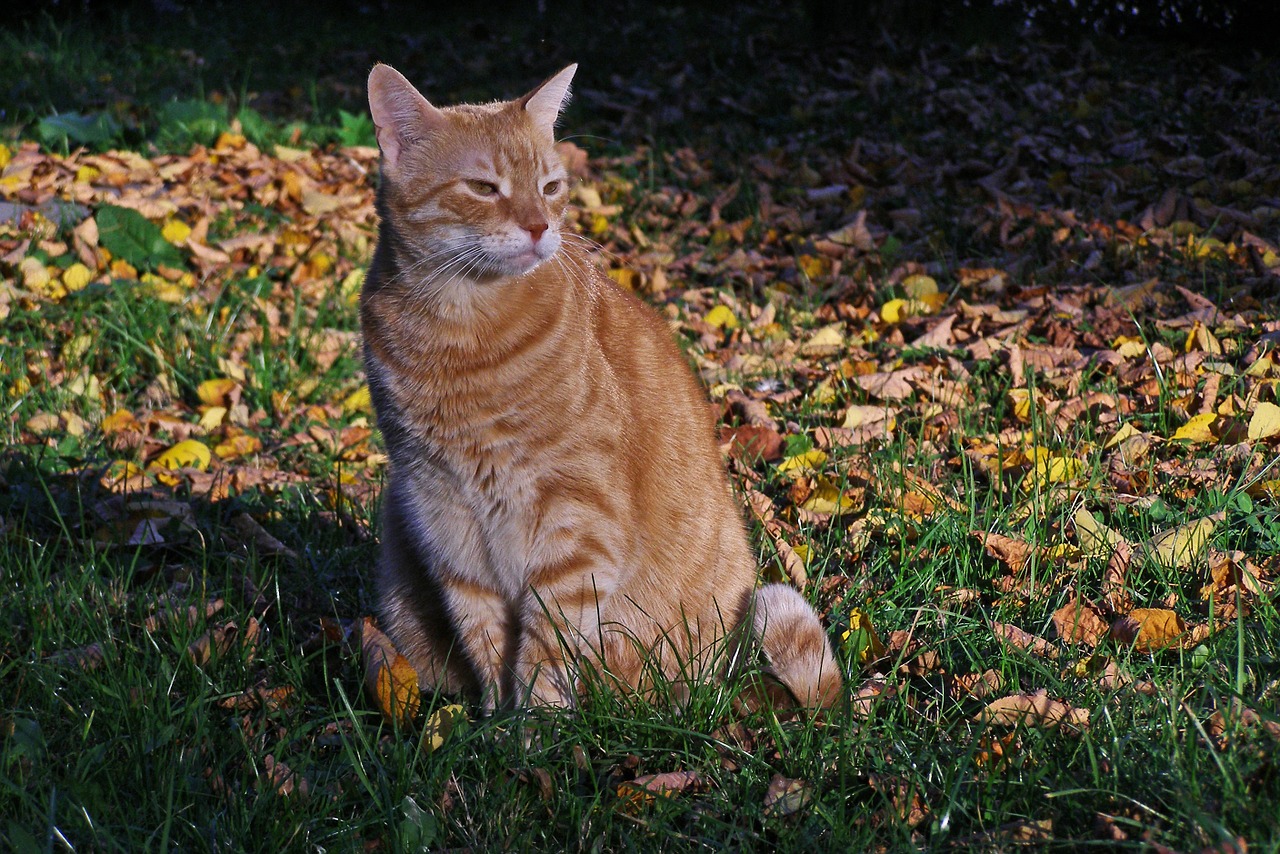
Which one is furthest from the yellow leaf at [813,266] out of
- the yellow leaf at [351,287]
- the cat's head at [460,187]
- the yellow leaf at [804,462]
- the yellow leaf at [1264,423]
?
the cat's head at [460,187]

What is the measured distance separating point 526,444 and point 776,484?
128 centimetres

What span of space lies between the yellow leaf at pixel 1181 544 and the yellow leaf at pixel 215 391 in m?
3.34

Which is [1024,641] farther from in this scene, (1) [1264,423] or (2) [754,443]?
(2) [754,443]

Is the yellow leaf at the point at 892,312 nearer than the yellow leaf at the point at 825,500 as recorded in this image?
No

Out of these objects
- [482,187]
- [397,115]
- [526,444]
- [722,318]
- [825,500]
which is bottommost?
[825,500]

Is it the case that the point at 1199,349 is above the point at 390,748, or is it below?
above

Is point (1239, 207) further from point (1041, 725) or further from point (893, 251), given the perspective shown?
point (1041, 725)

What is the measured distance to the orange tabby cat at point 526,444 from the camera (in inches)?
104

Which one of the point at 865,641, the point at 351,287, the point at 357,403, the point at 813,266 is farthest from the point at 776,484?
the point at 351,287

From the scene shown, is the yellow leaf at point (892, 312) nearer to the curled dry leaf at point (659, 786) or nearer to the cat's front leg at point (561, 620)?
the cat's front leg at point (561, 620)

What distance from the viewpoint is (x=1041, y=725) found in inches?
86.7

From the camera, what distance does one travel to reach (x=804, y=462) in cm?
367

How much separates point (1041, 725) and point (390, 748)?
133cm

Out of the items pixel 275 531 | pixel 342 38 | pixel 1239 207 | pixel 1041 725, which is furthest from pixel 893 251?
pixel 342 38
